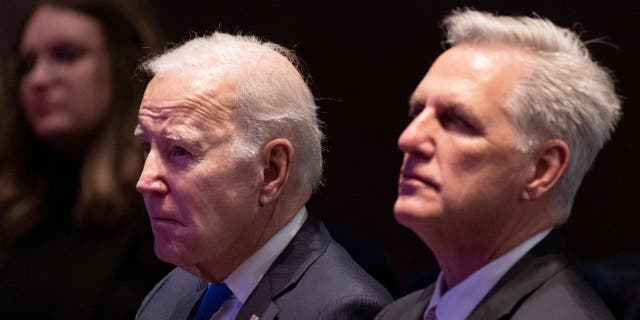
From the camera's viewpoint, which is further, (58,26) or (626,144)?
(58,26)

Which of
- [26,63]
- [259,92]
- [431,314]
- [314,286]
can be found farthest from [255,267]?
[26,63]

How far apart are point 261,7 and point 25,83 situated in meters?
0.83

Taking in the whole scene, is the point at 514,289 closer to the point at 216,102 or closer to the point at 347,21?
the point at 216,102

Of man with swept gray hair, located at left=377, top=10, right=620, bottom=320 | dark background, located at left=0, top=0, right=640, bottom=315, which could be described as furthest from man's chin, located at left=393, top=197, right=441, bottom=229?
dark background, located at left=0, top=0, right=640, bottom=315

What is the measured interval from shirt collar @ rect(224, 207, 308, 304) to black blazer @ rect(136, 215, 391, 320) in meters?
0.01

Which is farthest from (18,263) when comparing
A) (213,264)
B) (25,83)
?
(213,264)

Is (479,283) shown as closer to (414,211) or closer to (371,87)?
(414,211)

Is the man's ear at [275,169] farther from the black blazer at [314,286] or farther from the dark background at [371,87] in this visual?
the dark background at [371,87]

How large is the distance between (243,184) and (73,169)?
1134mm

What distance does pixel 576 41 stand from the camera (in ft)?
7.60

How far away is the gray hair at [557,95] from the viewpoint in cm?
220

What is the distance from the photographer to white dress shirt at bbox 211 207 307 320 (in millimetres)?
2746

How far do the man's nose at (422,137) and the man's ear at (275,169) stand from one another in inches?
19.4

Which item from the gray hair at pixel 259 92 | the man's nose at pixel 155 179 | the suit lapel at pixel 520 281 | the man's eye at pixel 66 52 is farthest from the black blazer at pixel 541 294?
the man's eye at pixel 66 52
